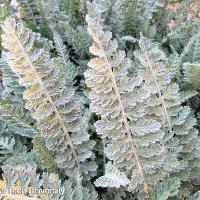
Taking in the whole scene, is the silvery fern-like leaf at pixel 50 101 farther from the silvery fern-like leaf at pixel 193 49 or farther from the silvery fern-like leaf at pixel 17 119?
the silvery fern-like leaf at pixel 193 49

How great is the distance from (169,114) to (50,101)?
0.41 m

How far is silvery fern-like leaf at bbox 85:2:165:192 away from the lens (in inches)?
49.3

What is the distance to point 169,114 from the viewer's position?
1.60 m

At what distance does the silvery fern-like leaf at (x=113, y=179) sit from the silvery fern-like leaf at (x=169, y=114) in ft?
0.52

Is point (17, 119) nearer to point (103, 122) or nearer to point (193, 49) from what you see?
point (103, 122)

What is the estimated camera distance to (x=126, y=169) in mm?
1457

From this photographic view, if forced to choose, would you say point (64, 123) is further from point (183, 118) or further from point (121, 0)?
point (121, 0)

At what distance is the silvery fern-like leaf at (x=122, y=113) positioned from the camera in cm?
125

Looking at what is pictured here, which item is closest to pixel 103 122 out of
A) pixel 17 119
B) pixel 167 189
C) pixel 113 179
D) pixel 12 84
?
pixel 113 179

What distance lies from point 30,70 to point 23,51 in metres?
0.06

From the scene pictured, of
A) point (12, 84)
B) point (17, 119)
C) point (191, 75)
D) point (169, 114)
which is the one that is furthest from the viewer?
point (12, 84)

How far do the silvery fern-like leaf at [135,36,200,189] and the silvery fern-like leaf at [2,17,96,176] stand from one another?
24 cm

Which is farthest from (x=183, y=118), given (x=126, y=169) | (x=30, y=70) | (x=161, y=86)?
(x=30, y=70)

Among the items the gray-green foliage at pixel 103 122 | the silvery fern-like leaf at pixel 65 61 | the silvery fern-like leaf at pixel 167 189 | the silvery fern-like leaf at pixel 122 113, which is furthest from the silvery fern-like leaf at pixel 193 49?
the silvery fern-like leaf at pixel 167 189
